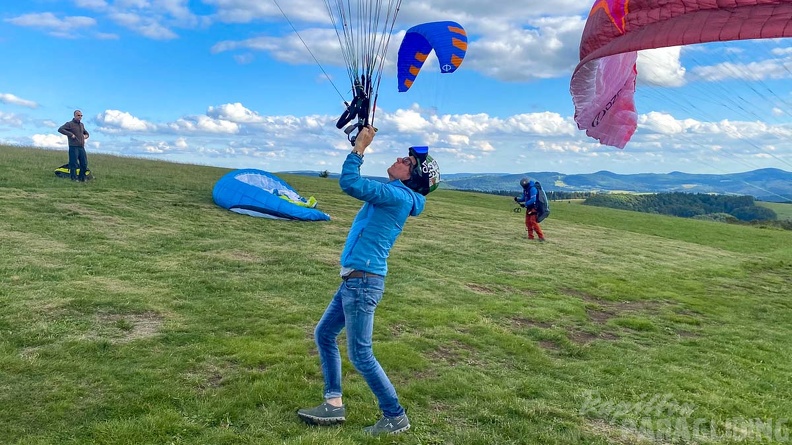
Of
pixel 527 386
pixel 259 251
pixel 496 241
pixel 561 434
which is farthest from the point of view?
pixel 496 241

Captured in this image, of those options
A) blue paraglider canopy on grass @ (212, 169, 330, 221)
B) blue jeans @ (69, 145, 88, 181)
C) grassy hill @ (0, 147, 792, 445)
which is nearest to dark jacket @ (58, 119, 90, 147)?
blue jeans @ (69, 145, 88, 181)

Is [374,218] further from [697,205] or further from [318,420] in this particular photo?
[697,205]

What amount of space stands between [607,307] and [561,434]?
742 cm

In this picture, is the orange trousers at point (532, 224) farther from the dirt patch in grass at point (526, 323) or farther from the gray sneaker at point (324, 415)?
the gray sneaker at point (324, 415)

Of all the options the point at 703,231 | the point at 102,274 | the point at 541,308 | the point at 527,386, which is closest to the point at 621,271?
the point at 541,308

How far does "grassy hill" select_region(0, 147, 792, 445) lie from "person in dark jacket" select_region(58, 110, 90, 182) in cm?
179

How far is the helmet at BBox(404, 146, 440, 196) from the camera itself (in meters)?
4.71

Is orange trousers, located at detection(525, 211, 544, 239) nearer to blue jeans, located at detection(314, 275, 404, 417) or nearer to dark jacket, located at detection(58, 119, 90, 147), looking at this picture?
dark jacket, located at detection(58, 119, 90, 147)

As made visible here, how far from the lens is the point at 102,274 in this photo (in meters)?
9.39

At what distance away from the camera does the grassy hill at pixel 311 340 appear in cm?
487

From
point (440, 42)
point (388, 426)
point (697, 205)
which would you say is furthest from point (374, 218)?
point (697, 205)

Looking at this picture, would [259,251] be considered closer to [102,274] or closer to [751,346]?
[102,274]

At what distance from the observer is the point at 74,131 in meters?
17.3

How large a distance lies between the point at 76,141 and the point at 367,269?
17224mm
